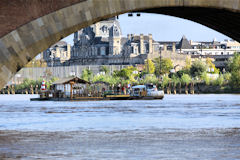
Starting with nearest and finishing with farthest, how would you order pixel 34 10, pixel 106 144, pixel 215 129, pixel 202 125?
pixel 34 10
pixel 106 144
pixel 215 129
pixel 202 125

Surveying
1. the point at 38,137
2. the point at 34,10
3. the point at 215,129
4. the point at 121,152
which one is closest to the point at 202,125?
the point at 215,129

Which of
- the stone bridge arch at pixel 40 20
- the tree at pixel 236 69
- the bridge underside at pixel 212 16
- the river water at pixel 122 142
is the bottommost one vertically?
the river water at pixel 122 142

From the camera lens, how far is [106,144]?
24.1m

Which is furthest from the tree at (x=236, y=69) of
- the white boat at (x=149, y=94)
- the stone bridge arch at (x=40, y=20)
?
the stone bridge arch at (x=40, y=20)

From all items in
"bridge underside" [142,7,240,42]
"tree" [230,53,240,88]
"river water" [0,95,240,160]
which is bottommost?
"river water" [0,95,240,160]

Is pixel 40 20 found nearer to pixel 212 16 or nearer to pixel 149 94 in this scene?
pixel 212 16

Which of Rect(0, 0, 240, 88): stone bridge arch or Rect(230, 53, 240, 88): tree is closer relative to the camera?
Rect(0, 0, 240, 88): stone bridge arch

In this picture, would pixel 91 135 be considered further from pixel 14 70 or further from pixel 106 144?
pixel 14 70

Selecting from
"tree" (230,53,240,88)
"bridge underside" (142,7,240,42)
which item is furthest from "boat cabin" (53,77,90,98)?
"bridge underside" (142,7,240,42)

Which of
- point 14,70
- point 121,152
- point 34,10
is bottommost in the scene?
point 121,152

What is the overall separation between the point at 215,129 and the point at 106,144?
8570 millimetres

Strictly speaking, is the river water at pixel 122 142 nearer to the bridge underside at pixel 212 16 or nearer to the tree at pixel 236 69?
the bridge underside at pixel 212 16

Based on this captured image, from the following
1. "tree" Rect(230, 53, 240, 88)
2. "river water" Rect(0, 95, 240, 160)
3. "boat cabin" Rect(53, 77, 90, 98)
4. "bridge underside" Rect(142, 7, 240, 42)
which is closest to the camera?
"river water" Rect(0, 95, 240, 160)

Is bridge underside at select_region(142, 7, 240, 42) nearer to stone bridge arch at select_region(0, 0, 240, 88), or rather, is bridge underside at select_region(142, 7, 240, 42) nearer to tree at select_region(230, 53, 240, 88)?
stone bridge arch at select_region(0, 0, 240, 88)
